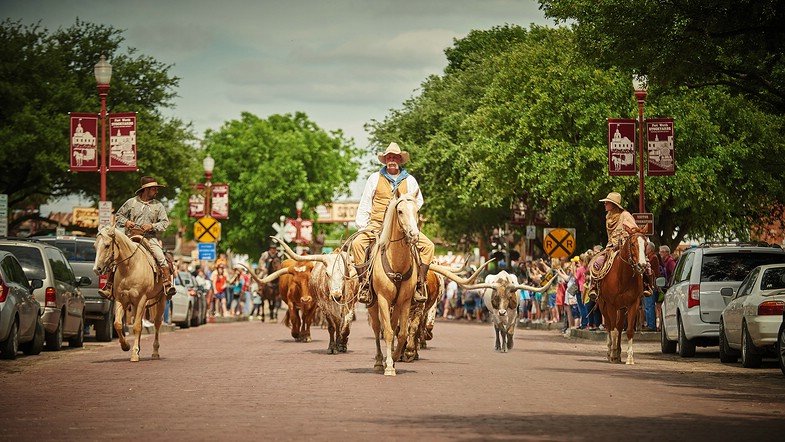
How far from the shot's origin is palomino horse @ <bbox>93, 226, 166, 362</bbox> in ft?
76.0

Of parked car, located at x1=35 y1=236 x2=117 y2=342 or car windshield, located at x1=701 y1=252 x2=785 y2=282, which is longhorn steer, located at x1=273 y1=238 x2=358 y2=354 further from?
parked car, located at x1=35 y1=236 x2=117 y2=342

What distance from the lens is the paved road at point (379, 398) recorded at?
12852mm

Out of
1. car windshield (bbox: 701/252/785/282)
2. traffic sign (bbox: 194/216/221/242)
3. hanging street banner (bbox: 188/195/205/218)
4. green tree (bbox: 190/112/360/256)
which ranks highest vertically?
green tree (bbox: 190/112/360/256)

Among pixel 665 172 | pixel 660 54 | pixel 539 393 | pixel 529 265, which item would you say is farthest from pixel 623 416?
pixel 529 265

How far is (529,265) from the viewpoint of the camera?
167ft

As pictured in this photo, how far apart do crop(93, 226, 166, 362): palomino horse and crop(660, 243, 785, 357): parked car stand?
9602mm

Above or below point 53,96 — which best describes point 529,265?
below

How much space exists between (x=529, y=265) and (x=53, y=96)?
20.4 metres

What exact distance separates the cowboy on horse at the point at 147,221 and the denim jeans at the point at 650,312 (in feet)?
52.5

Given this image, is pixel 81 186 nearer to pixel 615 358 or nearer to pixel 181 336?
pixel 181 336

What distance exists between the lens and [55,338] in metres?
28.0

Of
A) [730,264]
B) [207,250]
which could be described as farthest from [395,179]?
[207,250]

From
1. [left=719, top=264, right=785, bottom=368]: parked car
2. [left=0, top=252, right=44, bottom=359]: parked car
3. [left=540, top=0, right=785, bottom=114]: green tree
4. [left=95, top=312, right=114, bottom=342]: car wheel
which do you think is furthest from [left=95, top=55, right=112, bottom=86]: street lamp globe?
[left=719, top=264, right=785, bottom=368]: parked car

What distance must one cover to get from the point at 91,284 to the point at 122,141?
480 cm
